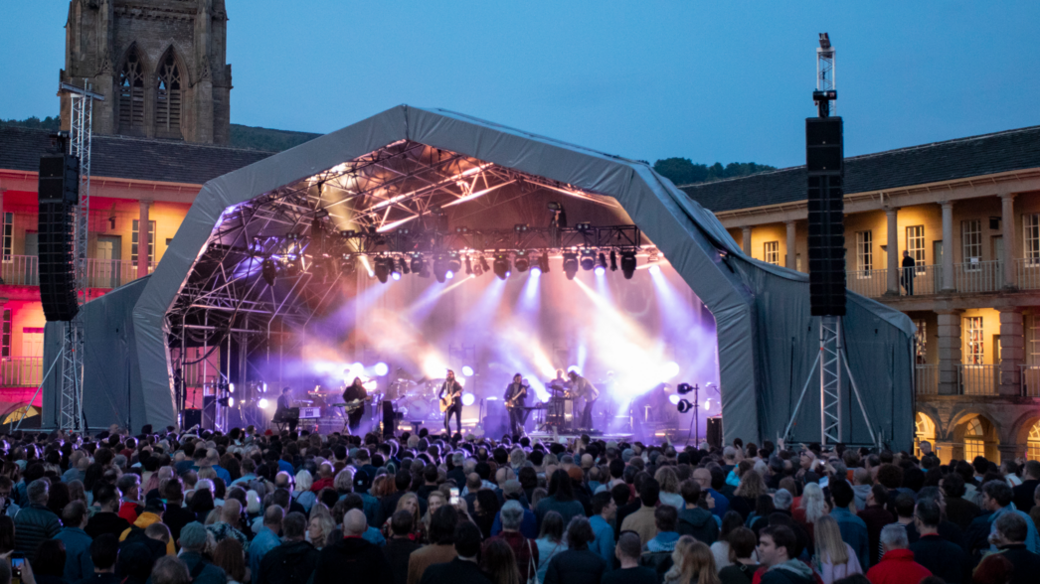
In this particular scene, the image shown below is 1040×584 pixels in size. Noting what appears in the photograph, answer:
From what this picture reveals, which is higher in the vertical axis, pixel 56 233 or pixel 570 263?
pixel 56 233

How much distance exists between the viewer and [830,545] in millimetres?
4980

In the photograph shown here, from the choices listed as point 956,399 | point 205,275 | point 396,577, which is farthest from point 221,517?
point 956,399

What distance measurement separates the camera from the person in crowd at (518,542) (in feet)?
18.7

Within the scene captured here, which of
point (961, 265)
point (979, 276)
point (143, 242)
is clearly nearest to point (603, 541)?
point (979, 276)

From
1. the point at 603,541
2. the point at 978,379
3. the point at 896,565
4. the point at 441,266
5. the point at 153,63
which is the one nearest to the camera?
the point at 896,565

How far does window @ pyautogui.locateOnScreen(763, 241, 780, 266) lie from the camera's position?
109 ft

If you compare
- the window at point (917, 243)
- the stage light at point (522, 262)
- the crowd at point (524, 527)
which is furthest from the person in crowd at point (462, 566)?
the window at point (917, 243)

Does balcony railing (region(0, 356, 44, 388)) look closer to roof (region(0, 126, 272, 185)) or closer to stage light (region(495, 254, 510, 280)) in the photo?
roof (region(0, 126, 272, 185))

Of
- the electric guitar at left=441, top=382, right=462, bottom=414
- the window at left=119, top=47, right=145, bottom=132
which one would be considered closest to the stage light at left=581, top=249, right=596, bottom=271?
the electric guitar at left=441, top=382, right=462, bottom=414

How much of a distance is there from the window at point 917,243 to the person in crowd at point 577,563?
2750cm

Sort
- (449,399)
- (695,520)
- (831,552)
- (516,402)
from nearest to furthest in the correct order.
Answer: (831,552) < (695,520) < (516,402) < (449,399)

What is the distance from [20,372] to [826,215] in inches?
985

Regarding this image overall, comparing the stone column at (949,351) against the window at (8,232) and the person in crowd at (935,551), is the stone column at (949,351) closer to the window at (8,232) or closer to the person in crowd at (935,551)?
the person in crowd at (935,551)

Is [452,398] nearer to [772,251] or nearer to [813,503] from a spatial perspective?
[772,251]
